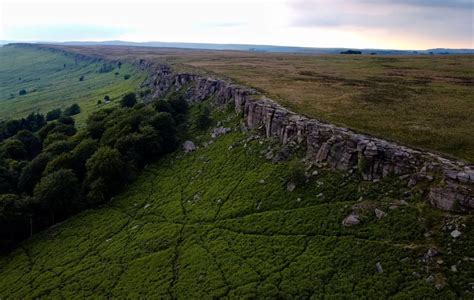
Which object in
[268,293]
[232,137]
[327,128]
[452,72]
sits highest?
[452,72]

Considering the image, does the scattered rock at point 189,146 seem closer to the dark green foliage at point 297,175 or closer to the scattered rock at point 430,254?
the dark green foliage at point 297,175

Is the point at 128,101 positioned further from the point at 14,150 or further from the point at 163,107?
the point at 14,150

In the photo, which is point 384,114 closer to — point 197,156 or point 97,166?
point 197,156

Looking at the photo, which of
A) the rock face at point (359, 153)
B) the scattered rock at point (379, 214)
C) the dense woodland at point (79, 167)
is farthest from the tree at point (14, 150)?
the scattered rock at point (379, 214)

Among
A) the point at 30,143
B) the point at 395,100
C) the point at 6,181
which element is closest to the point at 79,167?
the point at 6,181

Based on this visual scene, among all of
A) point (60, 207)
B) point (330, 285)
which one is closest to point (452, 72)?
point (330, 285)

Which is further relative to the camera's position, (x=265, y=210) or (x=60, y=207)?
(x=60, y=207)
